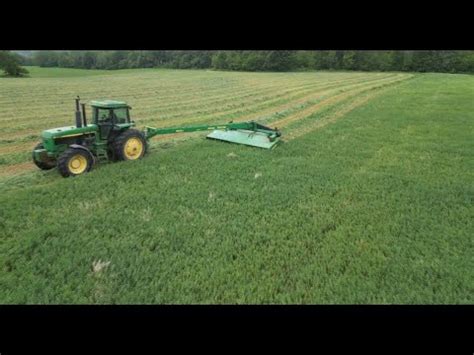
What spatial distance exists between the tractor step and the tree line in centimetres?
5309

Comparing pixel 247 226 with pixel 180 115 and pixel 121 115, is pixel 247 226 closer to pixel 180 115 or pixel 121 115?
pixel 121 115

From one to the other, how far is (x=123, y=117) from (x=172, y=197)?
12.9 feet

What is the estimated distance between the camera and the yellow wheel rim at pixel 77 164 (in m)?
8.09

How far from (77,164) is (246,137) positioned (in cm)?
580

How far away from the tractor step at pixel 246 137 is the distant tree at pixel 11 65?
53643 mm

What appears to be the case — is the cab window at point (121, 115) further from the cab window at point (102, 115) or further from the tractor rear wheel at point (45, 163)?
the tractor rear wheel at point (45, 163)

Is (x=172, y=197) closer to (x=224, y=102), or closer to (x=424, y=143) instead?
(x=424, y=143)

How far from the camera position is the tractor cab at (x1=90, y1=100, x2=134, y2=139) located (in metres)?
9.01

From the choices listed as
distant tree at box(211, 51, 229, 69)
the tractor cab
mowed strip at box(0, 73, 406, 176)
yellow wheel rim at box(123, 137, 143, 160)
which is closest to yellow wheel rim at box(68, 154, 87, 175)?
the tractor cab

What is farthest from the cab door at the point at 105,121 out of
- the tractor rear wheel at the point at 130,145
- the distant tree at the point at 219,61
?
the distant tree at the point at 219,61

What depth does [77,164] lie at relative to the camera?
8219 millimetres

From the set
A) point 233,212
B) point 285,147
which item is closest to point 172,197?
point 233,212

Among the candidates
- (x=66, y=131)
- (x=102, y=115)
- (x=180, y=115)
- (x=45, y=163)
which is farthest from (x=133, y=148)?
(x=180, y=115)
